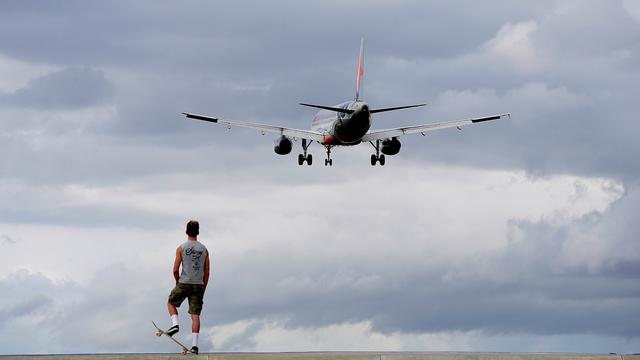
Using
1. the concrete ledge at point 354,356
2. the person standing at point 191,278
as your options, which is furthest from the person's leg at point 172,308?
the concrete ledge at point 354,356

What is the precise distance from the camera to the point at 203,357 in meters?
29.9

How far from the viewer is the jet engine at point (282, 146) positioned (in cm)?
9838

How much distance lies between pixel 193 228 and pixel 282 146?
6628 centimetres

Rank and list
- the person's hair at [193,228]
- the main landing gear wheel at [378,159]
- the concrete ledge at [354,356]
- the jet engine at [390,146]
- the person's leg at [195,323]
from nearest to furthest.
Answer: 1. the concrete ledge at [354,356]
2. the person's hair at [193,228]
3. the person's leg at [195,323]
4. the main landing gear wheel at [378,159]
5. the jet engine at [390,146]

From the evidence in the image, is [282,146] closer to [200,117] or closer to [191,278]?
[200,117]

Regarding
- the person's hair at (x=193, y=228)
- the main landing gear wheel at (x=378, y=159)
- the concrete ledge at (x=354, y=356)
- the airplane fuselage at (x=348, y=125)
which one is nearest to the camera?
the concrete ledge at (x=354, y=356)

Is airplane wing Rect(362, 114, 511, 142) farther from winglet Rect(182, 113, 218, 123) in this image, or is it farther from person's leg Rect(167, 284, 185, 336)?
person's leg Rect(167, 284, 185, 336)

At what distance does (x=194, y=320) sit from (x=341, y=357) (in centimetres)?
474

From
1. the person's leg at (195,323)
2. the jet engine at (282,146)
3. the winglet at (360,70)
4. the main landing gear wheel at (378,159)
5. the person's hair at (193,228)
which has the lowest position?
the person's leg at (195,323)

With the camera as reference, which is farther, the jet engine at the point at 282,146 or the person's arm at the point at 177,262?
the jet engine at the point at 282,146

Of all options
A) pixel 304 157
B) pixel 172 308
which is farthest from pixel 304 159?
pixel 172 308

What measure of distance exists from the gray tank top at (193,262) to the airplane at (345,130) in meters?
57.0

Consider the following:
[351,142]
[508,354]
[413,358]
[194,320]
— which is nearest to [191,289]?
[194,320]

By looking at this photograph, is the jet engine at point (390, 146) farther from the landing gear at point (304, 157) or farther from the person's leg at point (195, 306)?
the person's leg at point (195, 306)
